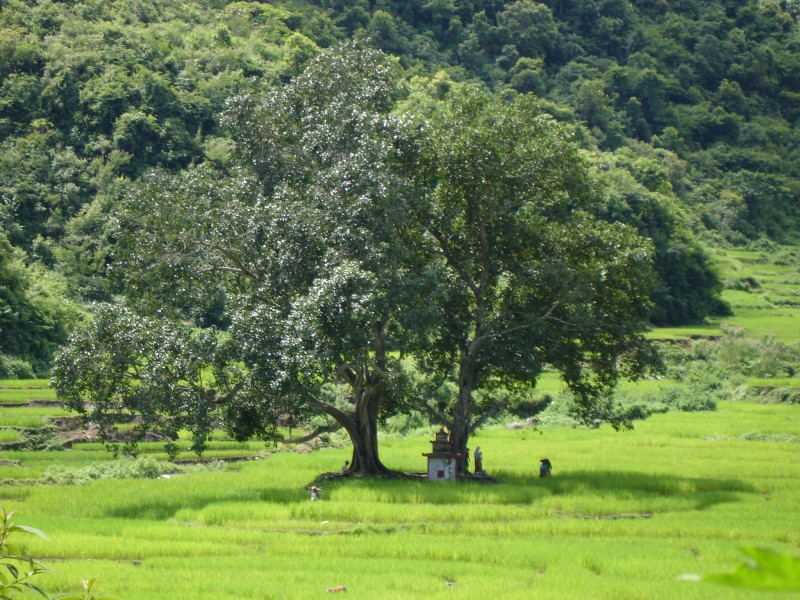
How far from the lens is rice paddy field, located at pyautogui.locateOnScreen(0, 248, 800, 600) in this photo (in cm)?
1523

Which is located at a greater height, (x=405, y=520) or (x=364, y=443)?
(x=364, y=443)

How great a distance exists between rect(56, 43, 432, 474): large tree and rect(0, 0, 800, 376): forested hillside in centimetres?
181

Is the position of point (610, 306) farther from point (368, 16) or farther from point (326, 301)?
point (368, 16)

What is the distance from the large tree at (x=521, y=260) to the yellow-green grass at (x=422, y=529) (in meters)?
2.67

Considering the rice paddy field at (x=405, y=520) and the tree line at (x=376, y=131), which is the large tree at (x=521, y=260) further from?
the rice paddy field at (x=405, y=520)

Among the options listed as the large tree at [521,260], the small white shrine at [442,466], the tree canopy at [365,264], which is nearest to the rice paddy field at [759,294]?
the large tree at [521,260]

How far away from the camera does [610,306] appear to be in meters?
26.3

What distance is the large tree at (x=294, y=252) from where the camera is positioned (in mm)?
22375

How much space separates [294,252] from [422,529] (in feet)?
22.6

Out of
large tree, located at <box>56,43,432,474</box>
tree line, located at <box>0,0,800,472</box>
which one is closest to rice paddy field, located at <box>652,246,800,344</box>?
tree line, located at <box>0,0,800,472</box>

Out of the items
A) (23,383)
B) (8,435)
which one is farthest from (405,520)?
(23,383)

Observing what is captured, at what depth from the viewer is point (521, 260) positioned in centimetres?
2664

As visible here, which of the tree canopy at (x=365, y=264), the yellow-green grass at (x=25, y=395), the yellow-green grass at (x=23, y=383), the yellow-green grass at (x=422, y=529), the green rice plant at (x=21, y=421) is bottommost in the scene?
the yellow-green grass at (x=422, y=529)

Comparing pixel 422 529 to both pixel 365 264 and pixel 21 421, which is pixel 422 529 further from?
pixel 21 421
